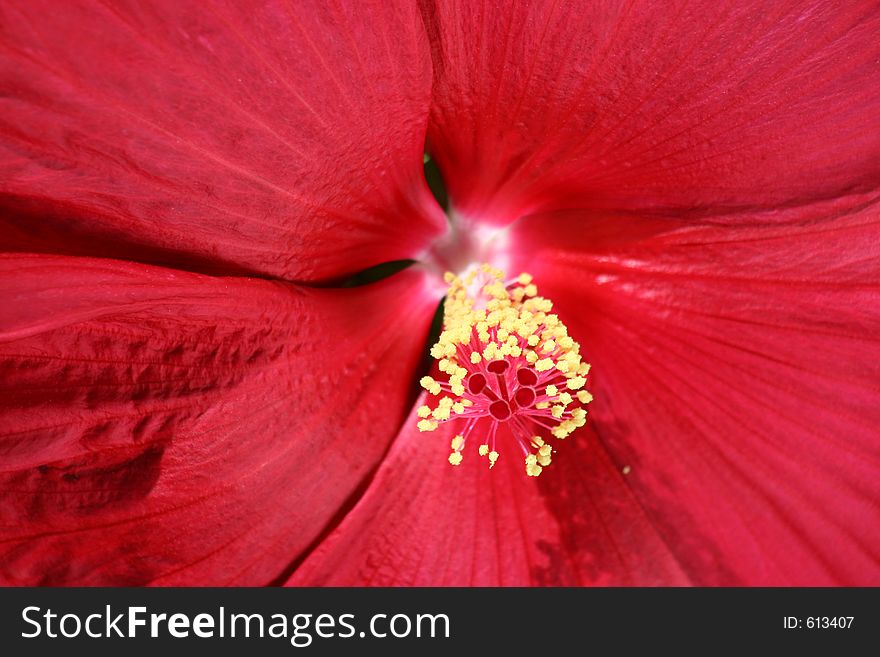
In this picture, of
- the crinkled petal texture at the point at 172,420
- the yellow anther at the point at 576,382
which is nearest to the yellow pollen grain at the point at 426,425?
the crinkled petal texture at the point at 172,420

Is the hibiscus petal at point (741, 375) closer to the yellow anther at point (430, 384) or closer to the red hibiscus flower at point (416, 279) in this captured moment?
the red hibiscus flower at point (416, 279)

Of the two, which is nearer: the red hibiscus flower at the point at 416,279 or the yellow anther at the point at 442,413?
the red hibiscus flower at the point at 416,279

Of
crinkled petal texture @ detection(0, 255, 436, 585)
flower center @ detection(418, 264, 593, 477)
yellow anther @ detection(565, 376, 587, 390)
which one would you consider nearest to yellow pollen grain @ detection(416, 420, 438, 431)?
flower center @ detection(418, 264, 593, 477)

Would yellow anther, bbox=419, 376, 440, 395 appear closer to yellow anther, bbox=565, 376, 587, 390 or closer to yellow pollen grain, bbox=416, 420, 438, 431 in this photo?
yellow pollen grain, bbox=416, 420, 438, 431

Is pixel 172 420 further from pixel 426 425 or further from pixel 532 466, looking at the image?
pixel 532 466

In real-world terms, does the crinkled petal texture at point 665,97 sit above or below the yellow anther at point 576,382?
above

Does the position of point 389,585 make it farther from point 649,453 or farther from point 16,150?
point 16,150
